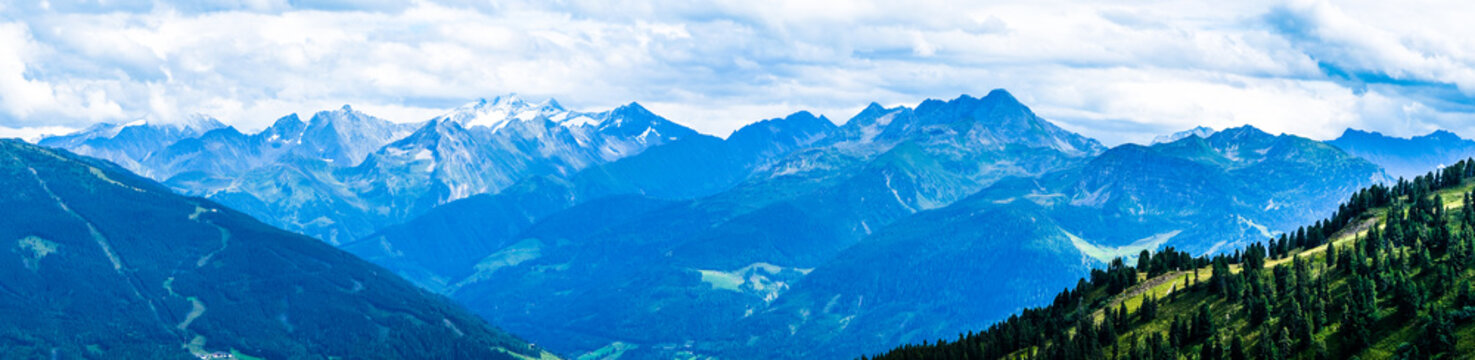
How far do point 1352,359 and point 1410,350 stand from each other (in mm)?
8297

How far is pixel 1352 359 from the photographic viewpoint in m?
199

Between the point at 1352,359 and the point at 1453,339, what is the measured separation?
14072 mm

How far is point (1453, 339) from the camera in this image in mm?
196625

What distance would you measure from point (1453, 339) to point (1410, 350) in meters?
5.91

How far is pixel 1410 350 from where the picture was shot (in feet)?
651
